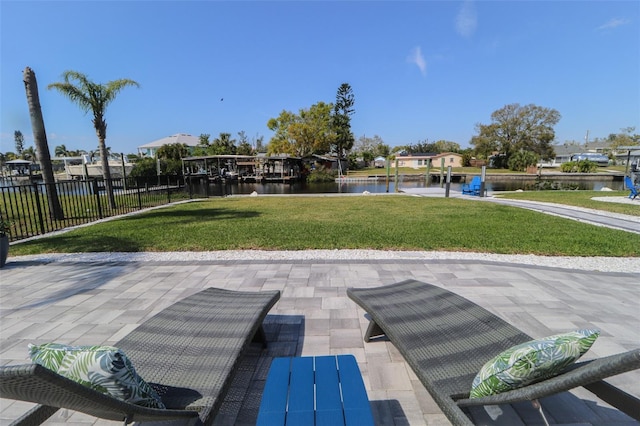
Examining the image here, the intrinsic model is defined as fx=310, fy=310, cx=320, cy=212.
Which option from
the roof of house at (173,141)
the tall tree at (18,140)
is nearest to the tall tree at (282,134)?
the roof of house at (173,141)

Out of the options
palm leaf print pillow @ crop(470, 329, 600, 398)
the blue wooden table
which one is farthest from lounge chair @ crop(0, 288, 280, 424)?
palm leaf print pillow @ crop(470, 329, 600, 398)

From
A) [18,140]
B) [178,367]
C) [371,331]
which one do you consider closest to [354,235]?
[371,331]

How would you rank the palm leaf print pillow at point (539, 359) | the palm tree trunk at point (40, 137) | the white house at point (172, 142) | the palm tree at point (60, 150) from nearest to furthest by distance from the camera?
1. the palm leaf print pillow at point (539, 359)
2. the palm tree trunk at point (40, 137)
3. the white house at point (172, 142)
4. the palm tree at point (60, 150)

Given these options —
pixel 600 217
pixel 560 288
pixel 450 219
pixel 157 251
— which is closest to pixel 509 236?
pixel 450 219

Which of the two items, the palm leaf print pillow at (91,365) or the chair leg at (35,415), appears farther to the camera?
the chair leg at (35,415)

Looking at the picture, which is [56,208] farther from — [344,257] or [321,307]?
[321,307]

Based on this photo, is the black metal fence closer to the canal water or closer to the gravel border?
the gravel border

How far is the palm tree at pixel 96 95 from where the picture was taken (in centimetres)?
1145

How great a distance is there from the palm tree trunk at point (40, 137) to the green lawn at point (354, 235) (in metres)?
1.72

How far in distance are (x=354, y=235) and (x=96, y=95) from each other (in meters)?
11.7

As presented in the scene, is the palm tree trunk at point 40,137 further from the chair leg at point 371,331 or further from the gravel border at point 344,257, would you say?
the chair leg at point 371,331

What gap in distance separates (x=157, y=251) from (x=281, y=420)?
537cm

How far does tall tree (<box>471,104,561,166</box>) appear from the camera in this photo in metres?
46.9

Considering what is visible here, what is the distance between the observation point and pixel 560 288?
391cm
